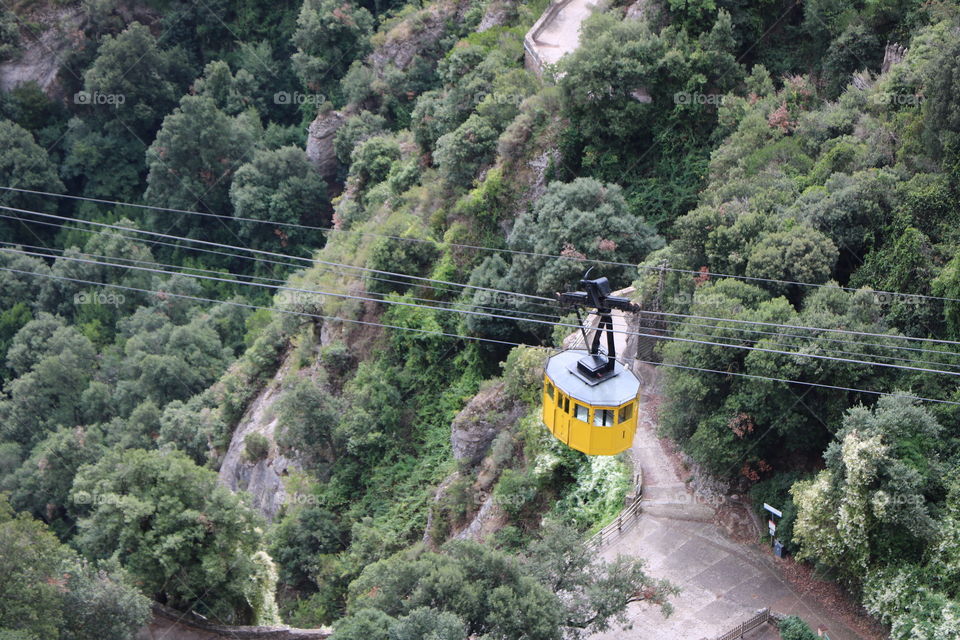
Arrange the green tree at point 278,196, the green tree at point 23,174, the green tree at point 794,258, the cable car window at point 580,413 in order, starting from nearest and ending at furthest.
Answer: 1. the cable car window at point 580,413
2. the green tree at point 794,258
3. the green tree at point 278,196
4. the green tree at point 23,174

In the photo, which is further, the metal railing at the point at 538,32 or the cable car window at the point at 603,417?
the metal railing at the point at 538,32

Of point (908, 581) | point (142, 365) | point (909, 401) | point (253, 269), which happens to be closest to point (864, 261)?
point (909, 401)

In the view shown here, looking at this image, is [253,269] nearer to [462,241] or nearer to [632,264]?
[462,241]

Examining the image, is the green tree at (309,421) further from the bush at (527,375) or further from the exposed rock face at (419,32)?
the exposed rock face at (419,32)

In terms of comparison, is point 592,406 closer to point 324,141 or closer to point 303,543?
point 303,543

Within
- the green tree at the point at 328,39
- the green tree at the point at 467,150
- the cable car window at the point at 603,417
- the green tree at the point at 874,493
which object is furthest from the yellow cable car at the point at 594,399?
the green tree at the point at 328,39

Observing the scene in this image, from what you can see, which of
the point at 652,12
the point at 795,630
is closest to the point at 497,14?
the point at 652,12
